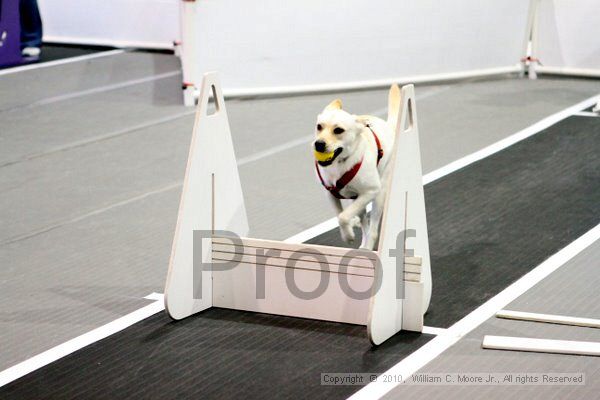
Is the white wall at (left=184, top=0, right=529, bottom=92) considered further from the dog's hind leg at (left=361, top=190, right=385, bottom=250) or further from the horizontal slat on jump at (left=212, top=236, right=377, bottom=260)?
the horizontal slat on jump at (left=212, top=236, right=377, bottom=260)

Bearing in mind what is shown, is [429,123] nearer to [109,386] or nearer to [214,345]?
[214,345]

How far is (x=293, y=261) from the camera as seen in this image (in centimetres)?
429

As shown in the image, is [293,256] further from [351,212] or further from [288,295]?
[351,212]

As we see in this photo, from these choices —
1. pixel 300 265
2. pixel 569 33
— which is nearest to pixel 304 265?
pixel 300 265

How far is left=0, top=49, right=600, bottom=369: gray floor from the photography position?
4.76 metres

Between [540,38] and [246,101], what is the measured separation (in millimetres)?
3303

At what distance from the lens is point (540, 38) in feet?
33.5

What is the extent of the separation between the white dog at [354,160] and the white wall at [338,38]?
434 centimetres

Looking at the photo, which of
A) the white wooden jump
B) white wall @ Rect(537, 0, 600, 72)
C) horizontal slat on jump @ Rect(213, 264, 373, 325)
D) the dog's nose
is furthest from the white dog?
white wall @ Rect(537, 0, 600, 72)

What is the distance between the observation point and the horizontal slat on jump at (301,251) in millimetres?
4113

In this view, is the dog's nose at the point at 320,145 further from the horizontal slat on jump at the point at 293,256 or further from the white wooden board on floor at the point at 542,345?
the white wooden board on floor at the point at 542,345

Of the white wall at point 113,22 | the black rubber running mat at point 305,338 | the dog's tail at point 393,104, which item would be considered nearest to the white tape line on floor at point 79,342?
the black rubber running mat at point 305,338

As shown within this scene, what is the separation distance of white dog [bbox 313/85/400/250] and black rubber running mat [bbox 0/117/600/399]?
0.52 meters

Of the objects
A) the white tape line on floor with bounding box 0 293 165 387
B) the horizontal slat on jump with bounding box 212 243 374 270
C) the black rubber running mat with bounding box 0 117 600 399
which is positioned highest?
the horizontal slat on jump with bounding box 212 243 374 270
